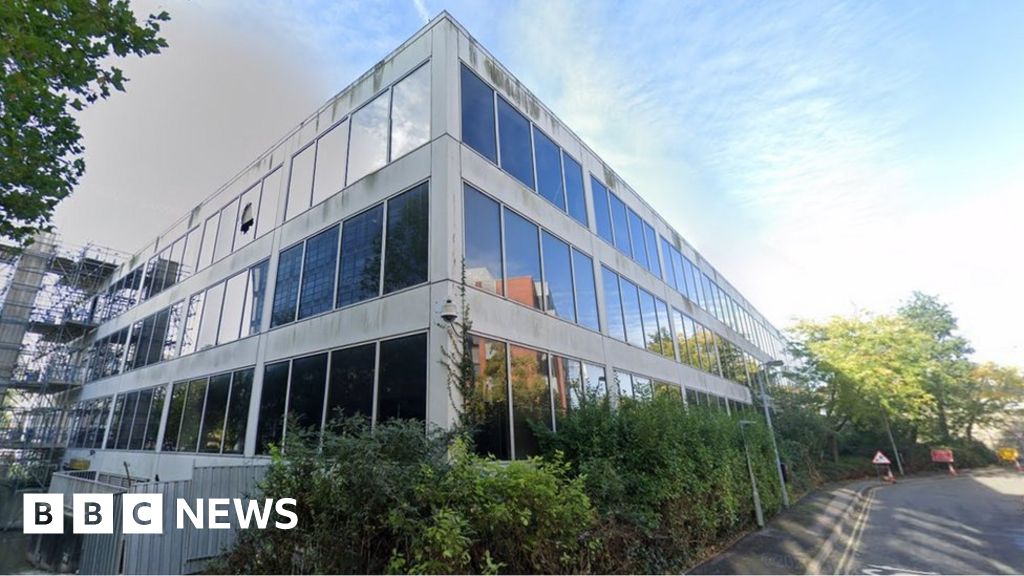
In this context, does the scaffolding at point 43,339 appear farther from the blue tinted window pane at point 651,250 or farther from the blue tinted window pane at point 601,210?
the blue tinted window pane at point 651,250

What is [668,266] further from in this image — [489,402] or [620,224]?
[489,402]

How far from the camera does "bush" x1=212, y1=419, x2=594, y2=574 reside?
5172 mm

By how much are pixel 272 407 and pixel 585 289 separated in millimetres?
9072

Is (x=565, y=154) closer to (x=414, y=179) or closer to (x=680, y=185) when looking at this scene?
(x=414, y=179)

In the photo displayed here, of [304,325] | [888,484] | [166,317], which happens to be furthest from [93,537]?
[888,484]

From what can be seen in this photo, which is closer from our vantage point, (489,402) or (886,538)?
(489,402)

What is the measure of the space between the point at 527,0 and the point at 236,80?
10.8 metres

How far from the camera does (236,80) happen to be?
15.2 meters

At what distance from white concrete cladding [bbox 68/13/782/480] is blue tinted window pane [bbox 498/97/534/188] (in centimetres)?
37

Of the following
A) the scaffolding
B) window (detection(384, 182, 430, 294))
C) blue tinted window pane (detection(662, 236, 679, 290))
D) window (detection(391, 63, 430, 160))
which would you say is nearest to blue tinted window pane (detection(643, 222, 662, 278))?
blue tinted window pane (detection(662, 236, 679, 290))

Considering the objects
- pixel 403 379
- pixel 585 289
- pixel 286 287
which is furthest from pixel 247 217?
pixel 585 289

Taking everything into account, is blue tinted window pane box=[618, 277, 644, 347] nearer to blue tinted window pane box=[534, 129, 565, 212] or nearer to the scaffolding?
blue tinted window pane box=[534, 129, 565, 212]

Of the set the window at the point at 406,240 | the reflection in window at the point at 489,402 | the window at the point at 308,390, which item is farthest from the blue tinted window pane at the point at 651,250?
the window at the point at 308,390

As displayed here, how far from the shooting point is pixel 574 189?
14.3 m
